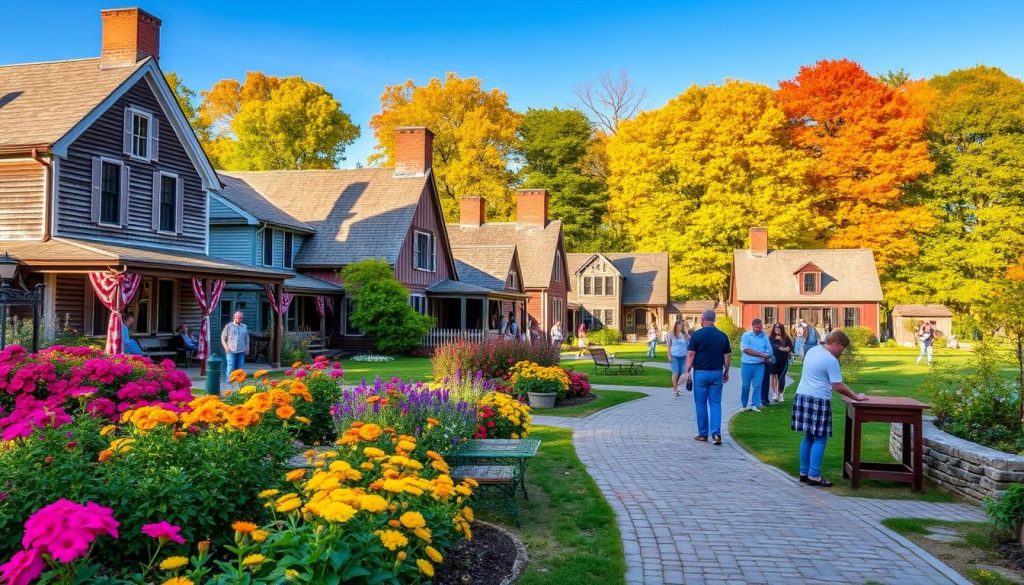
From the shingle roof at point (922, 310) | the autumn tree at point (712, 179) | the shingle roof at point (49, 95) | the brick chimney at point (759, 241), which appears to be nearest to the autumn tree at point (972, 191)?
the shingle roof at point (922, 310)

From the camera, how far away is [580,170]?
6291 centimetres

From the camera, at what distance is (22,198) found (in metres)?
19.5

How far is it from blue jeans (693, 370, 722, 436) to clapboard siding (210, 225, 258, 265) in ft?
70.0

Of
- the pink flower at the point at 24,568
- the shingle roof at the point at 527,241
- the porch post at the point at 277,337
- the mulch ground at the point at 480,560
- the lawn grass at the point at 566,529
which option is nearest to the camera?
the pink flower at the point at 24,568

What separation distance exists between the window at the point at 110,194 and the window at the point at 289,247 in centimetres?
967

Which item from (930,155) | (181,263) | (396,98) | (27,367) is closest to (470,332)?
(181,263)

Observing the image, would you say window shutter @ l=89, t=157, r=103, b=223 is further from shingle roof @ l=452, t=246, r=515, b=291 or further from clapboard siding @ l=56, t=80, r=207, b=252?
shingle roof @ l=452, t=246, r=515, b=291

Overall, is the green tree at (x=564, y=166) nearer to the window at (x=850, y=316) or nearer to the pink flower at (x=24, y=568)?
the window at (x=850, y=316)

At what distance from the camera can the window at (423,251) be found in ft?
110

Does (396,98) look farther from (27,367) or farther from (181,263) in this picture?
(27,367)

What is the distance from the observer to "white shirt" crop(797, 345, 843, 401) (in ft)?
27.1

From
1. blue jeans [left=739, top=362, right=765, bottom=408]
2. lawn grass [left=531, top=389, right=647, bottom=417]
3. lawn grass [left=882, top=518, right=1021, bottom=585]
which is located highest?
blue jeans [left=739, top=362, right=765, bottom=408]

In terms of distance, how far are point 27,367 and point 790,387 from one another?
1708 cm

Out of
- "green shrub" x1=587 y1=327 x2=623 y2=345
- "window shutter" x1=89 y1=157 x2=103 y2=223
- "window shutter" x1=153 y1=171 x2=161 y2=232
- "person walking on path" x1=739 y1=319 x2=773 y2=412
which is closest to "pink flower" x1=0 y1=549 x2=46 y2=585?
"person walking on path" x1=739 y1=319 x2=773 y2=412
